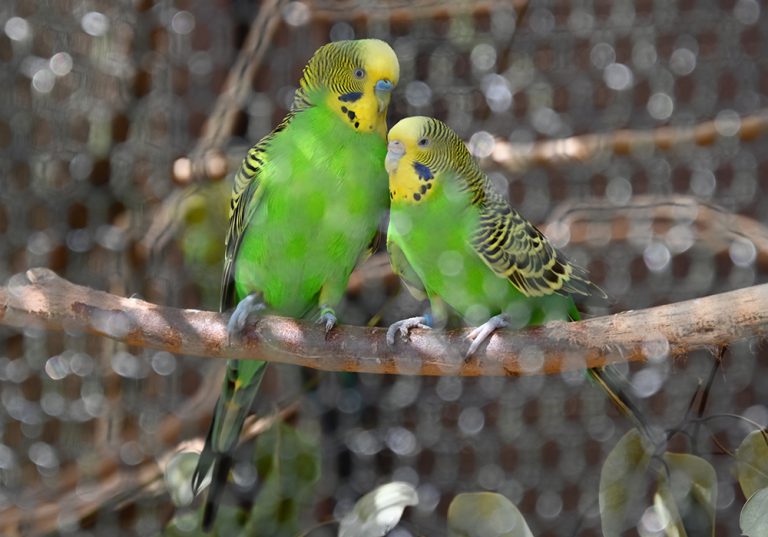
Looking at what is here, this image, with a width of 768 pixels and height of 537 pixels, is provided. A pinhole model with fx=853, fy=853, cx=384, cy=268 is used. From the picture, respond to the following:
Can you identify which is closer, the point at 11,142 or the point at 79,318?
the point at 79,318

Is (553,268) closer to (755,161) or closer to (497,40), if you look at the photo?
(497,40)

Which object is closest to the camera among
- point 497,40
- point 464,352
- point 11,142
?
point 464,352

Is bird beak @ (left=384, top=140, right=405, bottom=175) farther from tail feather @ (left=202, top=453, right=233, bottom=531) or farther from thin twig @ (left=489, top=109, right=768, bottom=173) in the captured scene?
thin twig @ (left=489, top=109, right=768, bottom=173)

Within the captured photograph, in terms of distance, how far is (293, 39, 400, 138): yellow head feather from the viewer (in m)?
0.64

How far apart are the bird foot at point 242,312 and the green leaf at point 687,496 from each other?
39cm

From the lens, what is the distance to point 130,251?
47.0 inches

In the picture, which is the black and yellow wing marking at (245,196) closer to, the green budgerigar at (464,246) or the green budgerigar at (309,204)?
the green budgerigar at (309,204)

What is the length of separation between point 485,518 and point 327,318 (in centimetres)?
23

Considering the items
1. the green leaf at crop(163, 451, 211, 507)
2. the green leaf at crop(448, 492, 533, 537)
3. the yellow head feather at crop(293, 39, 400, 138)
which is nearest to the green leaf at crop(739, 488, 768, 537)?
the green leaf at crop(448, 492, 533, 537)


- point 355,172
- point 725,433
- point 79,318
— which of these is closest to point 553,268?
point 355,172

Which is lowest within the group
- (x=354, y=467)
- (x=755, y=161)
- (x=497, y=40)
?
(x=354, y=467)

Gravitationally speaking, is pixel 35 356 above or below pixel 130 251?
below

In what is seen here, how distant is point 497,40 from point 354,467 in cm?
68

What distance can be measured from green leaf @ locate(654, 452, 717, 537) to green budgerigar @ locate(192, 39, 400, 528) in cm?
33
